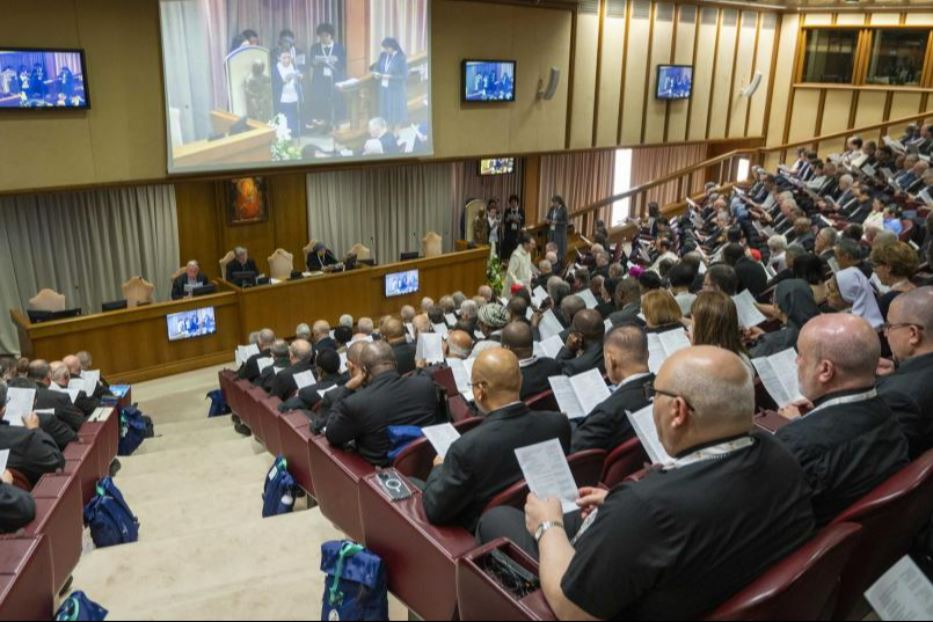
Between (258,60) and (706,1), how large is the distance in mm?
8695

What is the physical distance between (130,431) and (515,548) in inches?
212

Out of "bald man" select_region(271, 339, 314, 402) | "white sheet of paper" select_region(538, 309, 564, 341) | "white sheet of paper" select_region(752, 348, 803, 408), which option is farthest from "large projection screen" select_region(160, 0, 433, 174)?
"white sheet of paper" select_region(752, 348, 803, 408)

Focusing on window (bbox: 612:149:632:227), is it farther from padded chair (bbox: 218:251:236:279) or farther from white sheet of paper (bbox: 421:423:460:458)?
white sheet of paper (bbox: 421:423:460:458)

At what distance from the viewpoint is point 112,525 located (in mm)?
4125

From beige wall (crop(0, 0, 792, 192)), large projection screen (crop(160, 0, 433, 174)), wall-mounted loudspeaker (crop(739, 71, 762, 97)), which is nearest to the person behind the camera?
beige wall (crop(0, 0, 792, 192))

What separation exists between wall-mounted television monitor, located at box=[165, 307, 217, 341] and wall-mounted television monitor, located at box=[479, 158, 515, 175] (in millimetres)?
5923

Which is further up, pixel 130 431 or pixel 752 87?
pixel 752 87

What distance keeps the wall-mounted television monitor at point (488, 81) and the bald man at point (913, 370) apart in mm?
8387

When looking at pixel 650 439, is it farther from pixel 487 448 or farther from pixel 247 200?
pixel 247 200

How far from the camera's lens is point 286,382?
18.9ft

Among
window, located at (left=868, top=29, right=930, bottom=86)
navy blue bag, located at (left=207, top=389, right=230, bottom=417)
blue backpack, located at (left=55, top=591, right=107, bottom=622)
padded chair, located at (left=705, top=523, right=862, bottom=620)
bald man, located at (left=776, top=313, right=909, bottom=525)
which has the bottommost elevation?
navy blue bag, located at (left=207, top=389, right=230, bottom=417)

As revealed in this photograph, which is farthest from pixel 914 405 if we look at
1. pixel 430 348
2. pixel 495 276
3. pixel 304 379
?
pixel 495 276

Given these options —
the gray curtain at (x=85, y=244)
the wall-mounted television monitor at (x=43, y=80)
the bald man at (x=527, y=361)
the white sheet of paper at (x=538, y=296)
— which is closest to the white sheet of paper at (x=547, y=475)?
the bald man at (x=527, y=361)

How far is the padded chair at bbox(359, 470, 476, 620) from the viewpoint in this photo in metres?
2.52
